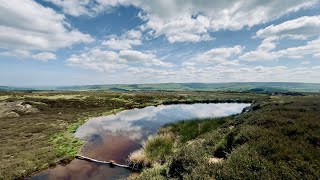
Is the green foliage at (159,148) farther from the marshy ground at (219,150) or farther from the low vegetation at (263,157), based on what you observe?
the low vegetation at (263,157)

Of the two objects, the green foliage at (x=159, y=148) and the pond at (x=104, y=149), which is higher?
the green foliage at (x=159, y=148)

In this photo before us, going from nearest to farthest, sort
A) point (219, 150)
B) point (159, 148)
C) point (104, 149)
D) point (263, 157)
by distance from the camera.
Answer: point (263, 157), point (219, 150), point (159, 148), point (104, 149)

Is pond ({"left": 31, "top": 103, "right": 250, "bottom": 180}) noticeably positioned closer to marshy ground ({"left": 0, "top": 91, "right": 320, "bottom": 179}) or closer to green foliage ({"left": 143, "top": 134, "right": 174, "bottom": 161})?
marshy ground ({"left": 0, "top": 91, "right": 320, "bottom": 179})

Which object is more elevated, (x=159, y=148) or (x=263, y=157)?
(x=263, y=157)

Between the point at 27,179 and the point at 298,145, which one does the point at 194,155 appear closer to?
the point at 298,145

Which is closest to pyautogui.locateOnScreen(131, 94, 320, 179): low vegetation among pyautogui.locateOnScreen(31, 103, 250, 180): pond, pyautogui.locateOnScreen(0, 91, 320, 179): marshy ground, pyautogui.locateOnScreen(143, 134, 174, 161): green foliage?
pyautogui.locateOnScreen(0, 91, 320, 179): marshy ground

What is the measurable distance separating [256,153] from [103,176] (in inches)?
512

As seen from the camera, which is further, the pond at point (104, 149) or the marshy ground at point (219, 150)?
the pond at point (104, 149)

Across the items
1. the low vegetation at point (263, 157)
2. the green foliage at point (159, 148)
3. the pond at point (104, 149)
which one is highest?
the low vegetation at point (263, 157)

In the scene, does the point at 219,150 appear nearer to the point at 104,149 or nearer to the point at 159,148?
the point at 159,148

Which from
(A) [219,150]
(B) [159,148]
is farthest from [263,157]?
(B) [159,148]

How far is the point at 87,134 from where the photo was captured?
34.7 m

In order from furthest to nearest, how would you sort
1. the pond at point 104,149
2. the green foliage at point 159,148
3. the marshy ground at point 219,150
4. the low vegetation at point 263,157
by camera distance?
the green foliage at point 159,148 → the pond at point 104,149 → the marshy ground at point 219,150 → the low vegetation at point 263,157

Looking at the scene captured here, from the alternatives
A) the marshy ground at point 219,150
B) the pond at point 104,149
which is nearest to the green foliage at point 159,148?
the marshy ground at point 219,150
